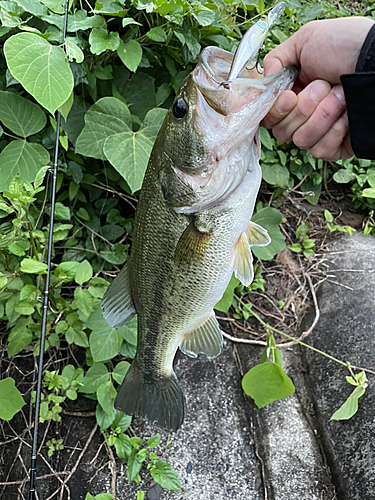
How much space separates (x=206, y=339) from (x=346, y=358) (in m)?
0.96

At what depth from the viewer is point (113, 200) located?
6.16 ft

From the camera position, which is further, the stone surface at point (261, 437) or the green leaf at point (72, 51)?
the stone surface at point (261, 437)

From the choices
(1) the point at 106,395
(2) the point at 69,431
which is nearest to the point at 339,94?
(1) the point at 106,395

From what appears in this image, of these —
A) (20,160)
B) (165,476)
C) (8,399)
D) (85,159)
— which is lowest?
(165,476)

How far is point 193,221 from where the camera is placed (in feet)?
3.28

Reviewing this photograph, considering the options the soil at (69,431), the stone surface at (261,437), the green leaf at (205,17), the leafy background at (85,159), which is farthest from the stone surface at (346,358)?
the green leaf at (205,17)

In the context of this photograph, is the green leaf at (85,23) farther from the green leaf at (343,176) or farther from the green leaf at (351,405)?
the green leaf at (343,176)

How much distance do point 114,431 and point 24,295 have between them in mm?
740

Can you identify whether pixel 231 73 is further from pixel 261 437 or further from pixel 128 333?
pixel 261 437

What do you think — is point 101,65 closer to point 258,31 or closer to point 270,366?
point 258,31

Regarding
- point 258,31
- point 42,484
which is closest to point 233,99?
point 258,31

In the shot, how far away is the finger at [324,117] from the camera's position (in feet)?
3.44

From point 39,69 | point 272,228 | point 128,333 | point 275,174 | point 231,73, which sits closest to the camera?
point 231,73

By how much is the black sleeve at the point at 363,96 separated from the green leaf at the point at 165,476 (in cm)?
142
